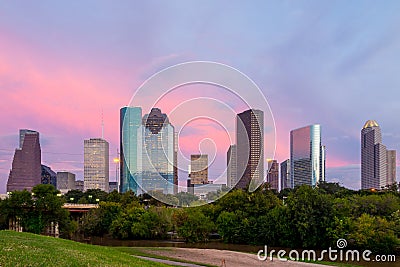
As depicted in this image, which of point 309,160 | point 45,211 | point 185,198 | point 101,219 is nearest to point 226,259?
point 185,198

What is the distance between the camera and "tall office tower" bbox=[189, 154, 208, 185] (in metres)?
29.4

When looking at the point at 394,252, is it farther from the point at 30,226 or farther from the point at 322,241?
the point at 30,226

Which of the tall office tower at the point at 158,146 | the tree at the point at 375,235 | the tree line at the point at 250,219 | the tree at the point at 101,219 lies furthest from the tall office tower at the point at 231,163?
the tree at the point at 101,219

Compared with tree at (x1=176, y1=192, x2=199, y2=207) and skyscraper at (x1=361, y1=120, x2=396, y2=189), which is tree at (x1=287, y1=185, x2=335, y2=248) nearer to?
tree at (x1=176, y1=192, x2=199, y2=207)

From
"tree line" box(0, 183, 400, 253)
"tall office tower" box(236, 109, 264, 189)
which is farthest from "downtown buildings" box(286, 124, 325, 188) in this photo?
"tall office tower" box(236, 109, 264, 189)

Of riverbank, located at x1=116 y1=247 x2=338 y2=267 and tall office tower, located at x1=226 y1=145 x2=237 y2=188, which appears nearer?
riverbank, located at x1=116 y1=247 x2=338 y2=267

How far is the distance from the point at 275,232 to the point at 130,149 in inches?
833

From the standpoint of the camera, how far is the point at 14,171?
189 metres

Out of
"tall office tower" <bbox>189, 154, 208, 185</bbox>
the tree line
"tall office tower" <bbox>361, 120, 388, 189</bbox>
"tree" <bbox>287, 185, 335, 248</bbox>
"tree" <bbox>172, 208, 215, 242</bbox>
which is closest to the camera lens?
"tall office tower" <bbox>189, 154, 208, 185</bbox>

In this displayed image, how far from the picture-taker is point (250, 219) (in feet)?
184

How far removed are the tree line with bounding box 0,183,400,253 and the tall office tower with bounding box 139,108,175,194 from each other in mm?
4671

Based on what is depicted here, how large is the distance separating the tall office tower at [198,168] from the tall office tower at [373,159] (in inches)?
5358

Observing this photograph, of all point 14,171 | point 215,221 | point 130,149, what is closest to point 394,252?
point 215,221

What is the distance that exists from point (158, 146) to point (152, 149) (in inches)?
75.4
